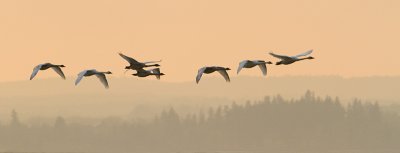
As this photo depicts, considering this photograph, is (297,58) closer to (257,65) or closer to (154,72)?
(257,65)

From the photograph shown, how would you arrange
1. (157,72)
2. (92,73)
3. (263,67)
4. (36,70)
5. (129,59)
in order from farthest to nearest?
(263,67) < (157,72) < (129,59) < (92,73) < (36,70)

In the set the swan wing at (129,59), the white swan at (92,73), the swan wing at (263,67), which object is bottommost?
the white swan at (92,73)

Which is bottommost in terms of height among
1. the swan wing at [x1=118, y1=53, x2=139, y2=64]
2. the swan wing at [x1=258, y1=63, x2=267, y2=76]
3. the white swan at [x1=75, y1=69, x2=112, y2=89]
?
the white swan at [x1=75, y1=69, x2=112, y2=89]

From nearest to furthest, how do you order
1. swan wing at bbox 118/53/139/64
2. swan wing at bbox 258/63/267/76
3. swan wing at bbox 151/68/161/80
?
swan wing at bbox 118/53/139/64
swan wing at bbox 151/68/161/80
swan wing at bbox 258/63/267/76

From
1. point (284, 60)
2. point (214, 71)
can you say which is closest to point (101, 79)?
point (214, 71)

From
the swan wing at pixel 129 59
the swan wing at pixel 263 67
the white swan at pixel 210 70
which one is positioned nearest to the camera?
the white swan at pixel 210 70

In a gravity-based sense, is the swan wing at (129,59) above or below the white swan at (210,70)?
above

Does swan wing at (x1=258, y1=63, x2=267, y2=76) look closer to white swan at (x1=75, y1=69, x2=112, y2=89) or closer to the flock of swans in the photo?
the flock of swans

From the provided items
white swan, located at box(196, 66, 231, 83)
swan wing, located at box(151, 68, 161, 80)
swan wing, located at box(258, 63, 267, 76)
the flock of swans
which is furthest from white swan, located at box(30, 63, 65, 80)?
swan wing, located at box(258, 63, 267, 76)

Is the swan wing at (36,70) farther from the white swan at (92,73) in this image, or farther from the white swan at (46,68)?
the white swan at (92,73)

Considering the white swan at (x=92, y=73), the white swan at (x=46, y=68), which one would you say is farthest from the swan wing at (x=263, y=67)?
the white swan at (x=46, y=68)

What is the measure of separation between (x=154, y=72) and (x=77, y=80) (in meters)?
11.2

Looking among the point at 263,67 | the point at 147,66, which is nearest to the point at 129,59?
the point at 147,66

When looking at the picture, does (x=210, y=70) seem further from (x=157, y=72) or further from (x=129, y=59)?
(x=129, y=59)
